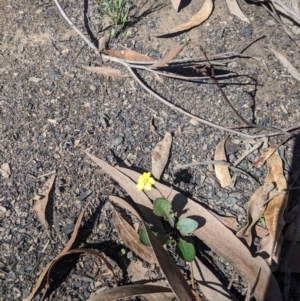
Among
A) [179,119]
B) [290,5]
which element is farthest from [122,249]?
[290,5]

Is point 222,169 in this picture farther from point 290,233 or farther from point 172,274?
point 172,274

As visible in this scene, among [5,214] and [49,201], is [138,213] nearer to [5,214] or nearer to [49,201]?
[49,201]

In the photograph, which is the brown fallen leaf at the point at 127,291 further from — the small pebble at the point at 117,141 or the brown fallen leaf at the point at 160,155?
the small pebble at the point at 117,141

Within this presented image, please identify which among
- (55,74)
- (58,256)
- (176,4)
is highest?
(176,4)

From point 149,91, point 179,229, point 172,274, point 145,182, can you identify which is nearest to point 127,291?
point 172,274

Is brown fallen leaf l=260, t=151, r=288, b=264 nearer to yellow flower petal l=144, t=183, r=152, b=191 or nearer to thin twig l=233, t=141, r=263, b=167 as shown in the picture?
thin twig l=233, t=141, r=263, b=167

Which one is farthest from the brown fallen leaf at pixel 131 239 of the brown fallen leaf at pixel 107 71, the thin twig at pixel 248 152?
the brown fallen leaf at pixel 107 71

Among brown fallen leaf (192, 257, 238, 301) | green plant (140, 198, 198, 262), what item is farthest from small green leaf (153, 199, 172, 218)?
brown fallen leaf (192, 257, 238, 301)
